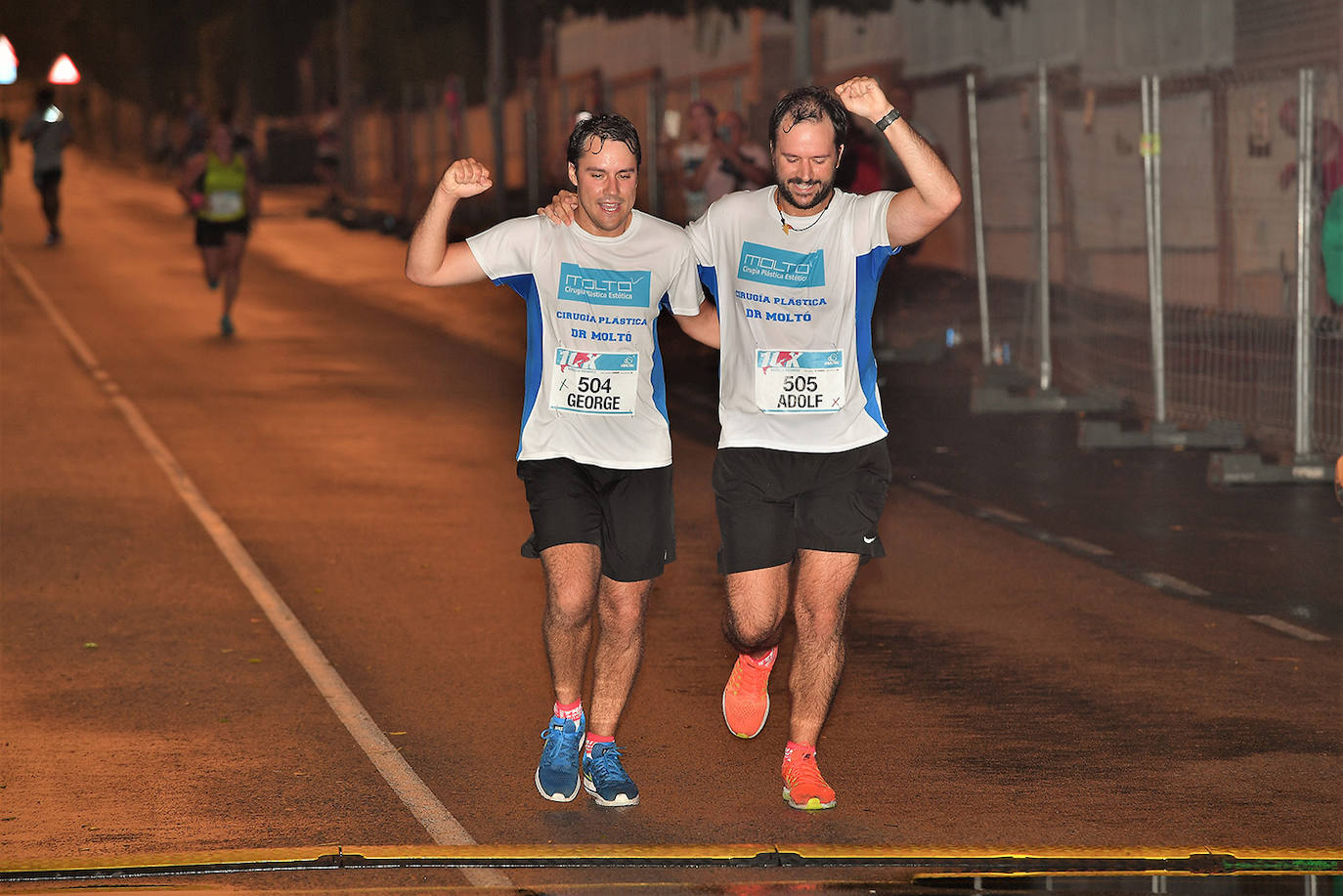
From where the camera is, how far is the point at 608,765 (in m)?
6.34

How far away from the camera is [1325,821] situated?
6.09m

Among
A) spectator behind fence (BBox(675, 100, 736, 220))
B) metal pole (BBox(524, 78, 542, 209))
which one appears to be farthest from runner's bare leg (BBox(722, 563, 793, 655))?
metal pole (BBox(524, 78, 542, 209))

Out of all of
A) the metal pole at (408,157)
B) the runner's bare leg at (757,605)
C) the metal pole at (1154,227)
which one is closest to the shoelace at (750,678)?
the runner's bare leg at (757,605)

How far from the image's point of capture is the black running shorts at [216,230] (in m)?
20.8

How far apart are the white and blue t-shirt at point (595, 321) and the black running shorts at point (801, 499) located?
0.25m

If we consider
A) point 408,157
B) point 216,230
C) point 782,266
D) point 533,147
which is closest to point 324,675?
point 782,266

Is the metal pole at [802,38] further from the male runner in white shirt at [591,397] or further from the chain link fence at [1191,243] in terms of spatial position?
the male runner in white shirt at [591,397]

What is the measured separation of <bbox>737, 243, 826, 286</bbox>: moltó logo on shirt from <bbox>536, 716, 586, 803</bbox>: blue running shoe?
1.37 meters

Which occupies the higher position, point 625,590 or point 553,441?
point 553,441

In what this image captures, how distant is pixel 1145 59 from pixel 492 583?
1840cm

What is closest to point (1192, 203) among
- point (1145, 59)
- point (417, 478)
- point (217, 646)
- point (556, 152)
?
point (417, 478)

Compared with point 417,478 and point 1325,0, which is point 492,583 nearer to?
point 417,478

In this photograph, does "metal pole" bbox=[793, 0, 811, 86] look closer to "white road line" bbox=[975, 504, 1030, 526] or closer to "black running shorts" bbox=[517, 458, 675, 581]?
"white road line" bbox=[975, 504, 1030, 526]

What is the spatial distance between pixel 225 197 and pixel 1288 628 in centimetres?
1379
